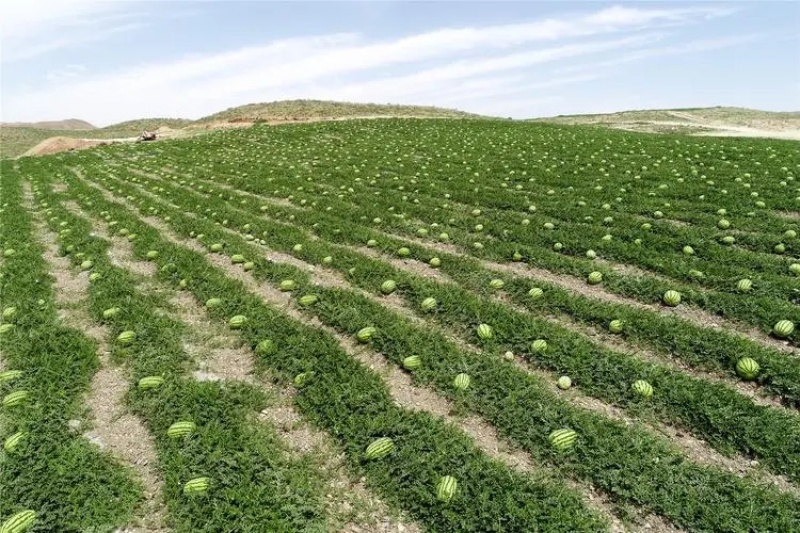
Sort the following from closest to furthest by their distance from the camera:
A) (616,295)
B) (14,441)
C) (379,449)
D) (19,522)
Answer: (19,522), (379,449), (14,441), (616,295)

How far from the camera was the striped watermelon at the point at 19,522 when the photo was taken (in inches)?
171

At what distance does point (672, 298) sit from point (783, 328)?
1.46m

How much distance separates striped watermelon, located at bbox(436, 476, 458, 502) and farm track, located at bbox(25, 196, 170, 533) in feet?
8.51

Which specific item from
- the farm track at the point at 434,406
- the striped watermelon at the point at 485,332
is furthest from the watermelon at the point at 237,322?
the striped watermelon at the point at 485,332

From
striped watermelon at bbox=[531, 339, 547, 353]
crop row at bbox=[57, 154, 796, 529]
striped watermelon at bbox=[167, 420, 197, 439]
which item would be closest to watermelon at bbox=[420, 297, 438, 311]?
crop row at bbox=[57, 154, 796, 529]

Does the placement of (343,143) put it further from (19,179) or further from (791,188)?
(791,188)

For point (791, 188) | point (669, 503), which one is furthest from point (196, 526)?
point (791, 188)

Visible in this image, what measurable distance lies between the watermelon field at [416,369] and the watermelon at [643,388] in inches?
0.7

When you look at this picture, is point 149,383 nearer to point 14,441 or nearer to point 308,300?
point 14,441

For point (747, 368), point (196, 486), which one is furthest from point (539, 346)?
point (196, 486)

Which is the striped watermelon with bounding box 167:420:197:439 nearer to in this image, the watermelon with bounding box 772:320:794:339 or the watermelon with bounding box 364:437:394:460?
the watermelon with bounding box 364:437:394:460

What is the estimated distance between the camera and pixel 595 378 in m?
6.25

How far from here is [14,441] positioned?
543cm

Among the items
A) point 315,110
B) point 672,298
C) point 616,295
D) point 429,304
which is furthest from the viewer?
point 315,110
